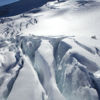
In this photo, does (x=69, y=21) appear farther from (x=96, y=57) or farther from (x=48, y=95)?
(x=48, y=95)

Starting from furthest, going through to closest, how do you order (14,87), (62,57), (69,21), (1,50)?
(69,21) < (1,50) < (62,57) < (14,87)

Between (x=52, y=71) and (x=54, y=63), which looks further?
(x=54, y=63)

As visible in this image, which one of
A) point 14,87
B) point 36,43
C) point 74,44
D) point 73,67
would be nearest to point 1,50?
point 36,43

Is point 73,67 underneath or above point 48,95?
above

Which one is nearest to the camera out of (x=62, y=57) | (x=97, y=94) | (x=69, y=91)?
(x=97, y=94)
